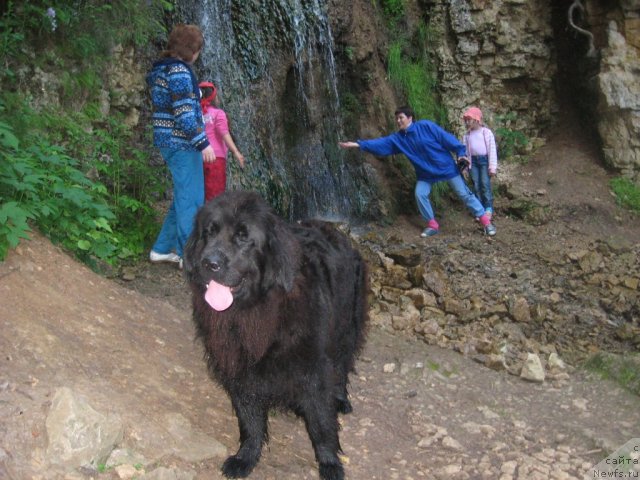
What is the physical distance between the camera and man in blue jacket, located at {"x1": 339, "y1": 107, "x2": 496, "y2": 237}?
8.38 meters

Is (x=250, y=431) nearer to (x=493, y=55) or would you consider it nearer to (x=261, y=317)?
Answer: (x=261, y=317)

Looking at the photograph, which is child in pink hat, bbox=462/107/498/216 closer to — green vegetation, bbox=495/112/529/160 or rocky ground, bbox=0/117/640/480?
rocky ground, bbox=0/117/640/480

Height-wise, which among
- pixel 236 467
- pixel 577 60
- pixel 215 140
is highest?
pixel 577 60

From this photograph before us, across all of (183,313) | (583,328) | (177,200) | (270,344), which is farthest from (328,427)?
(583,328)

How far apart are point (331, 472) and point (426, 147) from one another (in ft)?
19.1

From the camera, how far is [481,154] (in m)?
9.01

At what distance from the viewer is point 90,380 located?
332cm

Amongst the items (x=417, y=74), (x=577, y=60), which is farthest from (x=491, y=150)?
(x=577, y=60)

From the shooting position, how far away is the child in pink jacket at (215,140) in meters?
5.80

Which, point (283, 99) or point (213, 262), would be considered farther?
point (283, 99)

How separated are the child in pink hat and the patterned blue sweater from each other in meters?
5.00

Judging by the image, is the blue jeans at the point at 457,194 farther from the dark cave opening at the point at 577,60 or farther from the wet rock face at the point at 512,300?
the dark cave opening at the point at 577,60

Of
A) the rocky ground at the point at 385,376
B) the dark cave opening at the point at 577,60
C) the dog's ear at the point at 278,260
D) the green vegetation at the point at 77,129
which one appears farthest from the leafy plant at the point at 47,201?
the dark cave opening at the point at 577,60

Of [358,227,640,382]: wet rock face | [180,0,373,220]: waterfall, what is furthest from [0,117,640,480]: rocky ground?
[180,0,373,220]: waterfall
